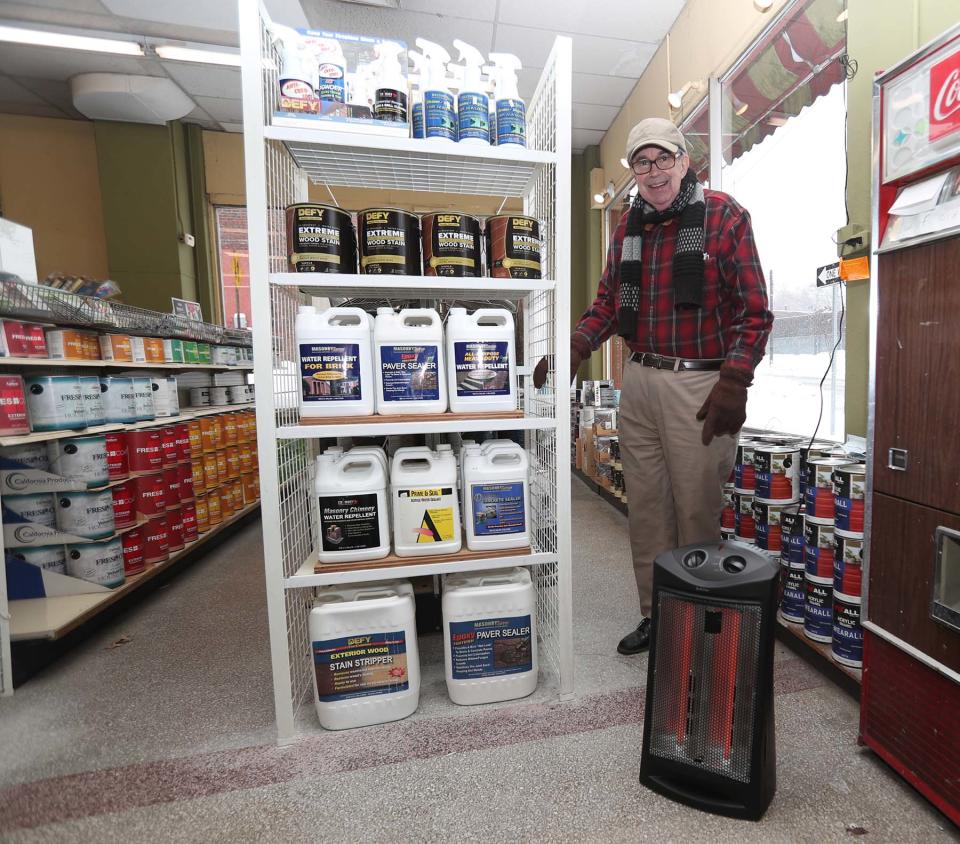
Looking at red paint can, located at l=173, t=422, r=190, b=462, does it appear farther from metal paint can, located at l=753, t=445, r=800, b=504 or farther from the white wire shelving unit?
metal paint can, located at l=753, t=445, r=800, b=504

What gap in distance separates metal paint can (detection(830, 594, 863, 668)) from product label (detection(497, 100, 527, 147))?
1778 mm

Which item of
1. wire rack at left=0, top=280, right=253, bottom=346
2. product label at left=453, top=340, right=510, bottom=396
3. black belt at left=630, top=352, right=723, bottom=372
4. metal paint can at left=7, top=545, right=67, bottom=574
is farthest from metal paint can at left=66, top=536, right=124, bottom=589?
black belt at left=630, top=352, right=723, bottom=372

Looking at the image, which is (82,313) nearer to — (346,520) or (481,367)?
(346,520)

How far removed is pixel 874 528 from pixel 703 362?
0.70 m

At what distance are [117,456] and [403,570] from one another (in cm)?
178

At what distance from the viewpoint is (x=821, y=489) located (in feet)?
6.03

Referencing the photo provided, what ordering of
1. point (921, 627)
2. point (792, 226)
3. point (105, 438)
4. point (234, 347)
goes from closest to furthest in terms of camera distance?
point (921, 627) → point (105, 438) → point (792, 226) → point (234, 347)

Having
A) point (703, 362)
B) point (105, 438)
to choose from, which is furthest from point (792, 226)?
point (105, 438)

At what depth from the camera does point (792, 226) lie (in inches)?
110

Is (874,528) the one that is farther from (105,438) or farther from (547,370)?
(105,438)

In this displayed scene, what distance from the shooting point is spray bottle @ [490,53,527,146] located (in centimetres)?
163

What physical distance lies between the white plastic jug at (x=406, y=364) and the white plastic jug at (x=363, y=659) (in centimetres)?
61

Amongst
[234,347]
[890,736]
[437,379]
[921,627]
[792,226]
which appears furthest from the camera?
[234,347]

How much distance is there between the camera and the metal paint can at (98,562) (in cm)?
234
